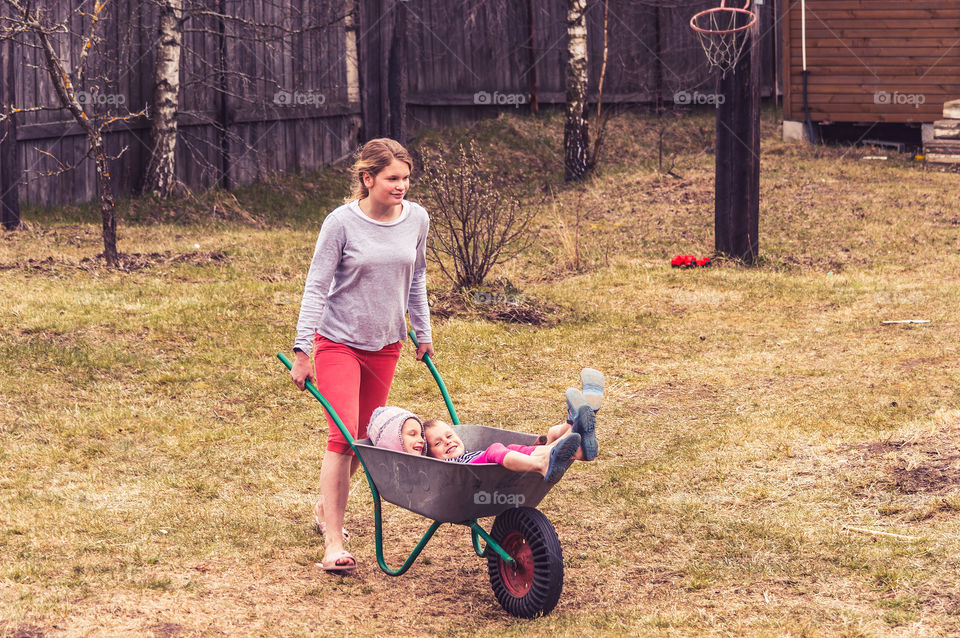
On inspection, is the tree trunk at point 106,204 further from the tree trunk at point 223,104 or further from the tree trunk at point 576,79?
the tree trunk at point 576,79

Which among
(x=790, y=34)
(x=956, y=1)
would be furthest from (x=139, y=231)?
(x=956, y=1)

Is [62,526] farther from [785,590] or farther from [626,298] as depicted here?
[626,298]

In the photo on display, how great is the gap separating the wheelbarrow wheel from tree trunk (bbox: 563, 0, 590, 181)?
1188cm

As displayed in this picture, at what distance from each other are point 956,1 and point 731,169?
7.80m

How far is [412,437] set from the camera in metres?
4.48

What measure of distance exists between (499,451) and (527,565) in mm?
483

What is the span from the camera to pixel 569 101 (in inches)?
614

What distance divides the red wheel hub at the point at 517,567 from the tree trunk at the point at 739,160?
27.9ft

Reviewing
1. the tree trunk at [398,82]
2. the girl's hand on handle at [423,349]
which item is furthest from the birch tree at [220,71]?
the girl's hand on handle at [423,349]

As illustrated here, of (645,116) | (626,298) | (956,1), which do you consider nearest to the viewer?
(626,298)

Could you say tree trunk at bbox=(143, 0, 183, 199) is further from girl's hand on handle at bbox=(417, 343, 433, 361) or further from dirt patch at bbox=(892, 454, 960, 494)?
dirt patch at bbox=(892, 454, 960, 494)

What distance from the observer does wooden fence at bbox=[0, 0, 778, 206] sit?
510 inches

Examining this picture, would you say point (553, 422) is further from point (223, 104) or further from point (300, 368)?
point (223, 104)

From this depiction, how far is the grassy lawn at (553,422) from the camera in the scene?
4.52m
